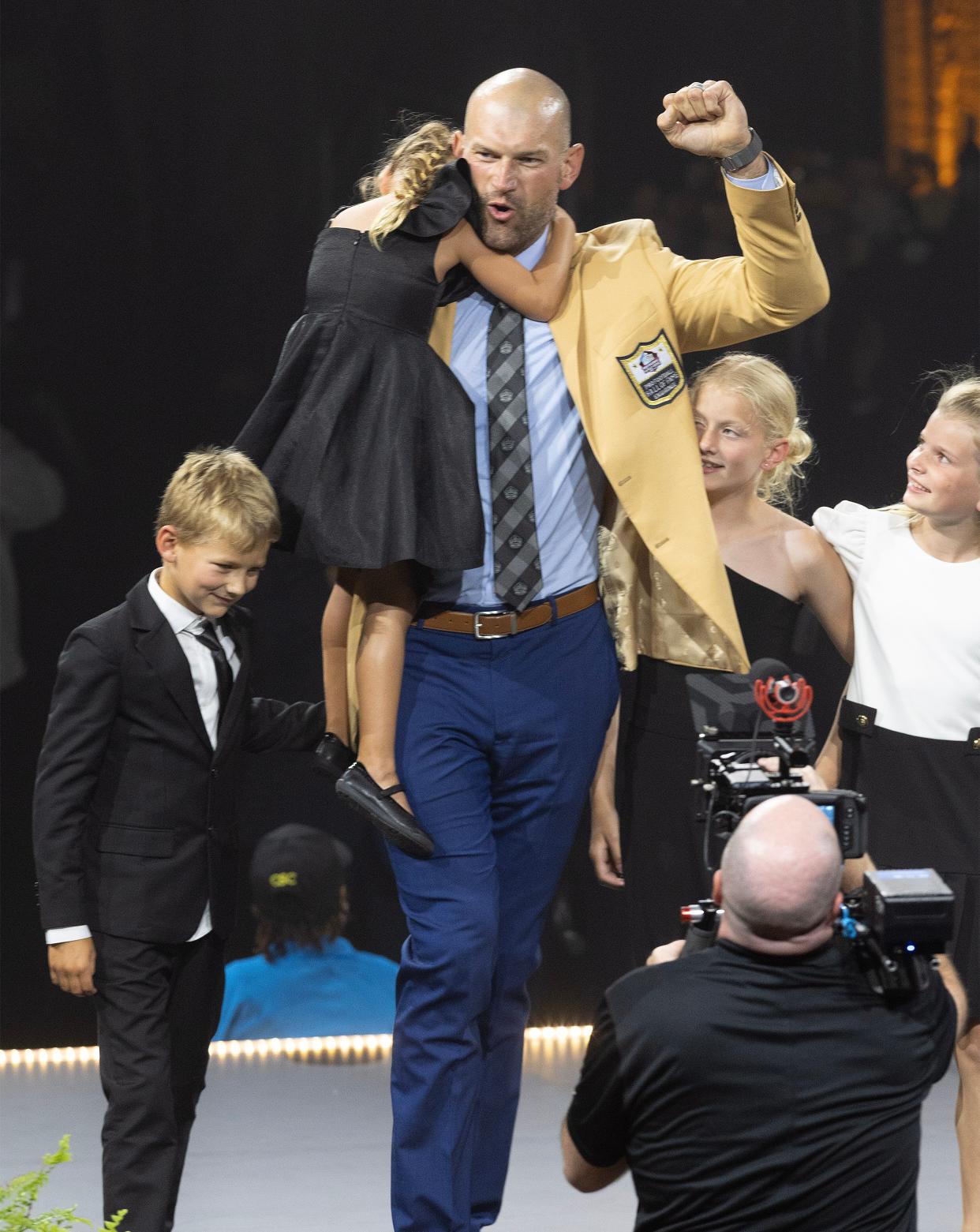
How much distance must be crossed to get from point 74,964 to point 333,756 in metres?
0.57

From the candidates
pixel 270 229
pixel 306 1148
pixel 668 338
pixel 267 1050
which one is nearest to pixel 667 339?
pixel 668 338

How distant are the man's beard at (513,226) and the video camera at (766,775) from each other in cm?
91

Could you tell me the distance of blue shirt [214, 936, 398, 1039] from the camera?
15.6 ft

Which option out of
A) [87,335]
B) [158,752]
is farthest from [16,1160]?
[87,335]

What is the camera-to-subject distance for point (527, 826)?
125 inches

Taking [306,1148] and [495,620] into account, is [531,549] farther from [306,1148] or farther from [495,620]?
[306,1148]

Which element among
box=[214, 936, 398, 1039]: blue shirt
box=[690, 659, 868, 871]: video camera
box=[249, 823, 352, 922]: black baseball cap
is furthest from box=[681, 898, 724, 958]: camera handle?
box=[214, 936, 398, 1039]: blue shirt

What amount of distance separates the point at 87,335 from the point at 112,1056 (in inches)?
82.9

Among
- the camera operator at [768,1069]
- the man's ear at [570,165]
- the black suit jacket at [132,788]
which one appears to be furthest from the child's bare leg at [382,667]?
the camera operator at [768,1069]

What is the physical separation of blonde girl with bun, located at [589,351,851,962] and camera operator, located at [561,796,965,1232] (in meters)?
1.26

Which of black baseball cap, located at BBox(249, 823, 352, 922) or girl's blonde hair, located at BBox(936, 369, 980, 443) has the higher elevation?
girl's blonde hair, located at BBox(936, 369, 980, 443)

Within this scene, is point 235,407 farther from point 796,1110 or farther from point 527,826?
point 796,1110

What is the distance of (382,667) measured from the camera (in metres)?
2.99

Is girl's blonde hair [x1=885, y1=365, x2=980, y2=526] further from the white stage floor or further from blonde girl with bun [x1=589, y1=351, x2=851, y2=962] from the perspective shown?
the white stage floor
